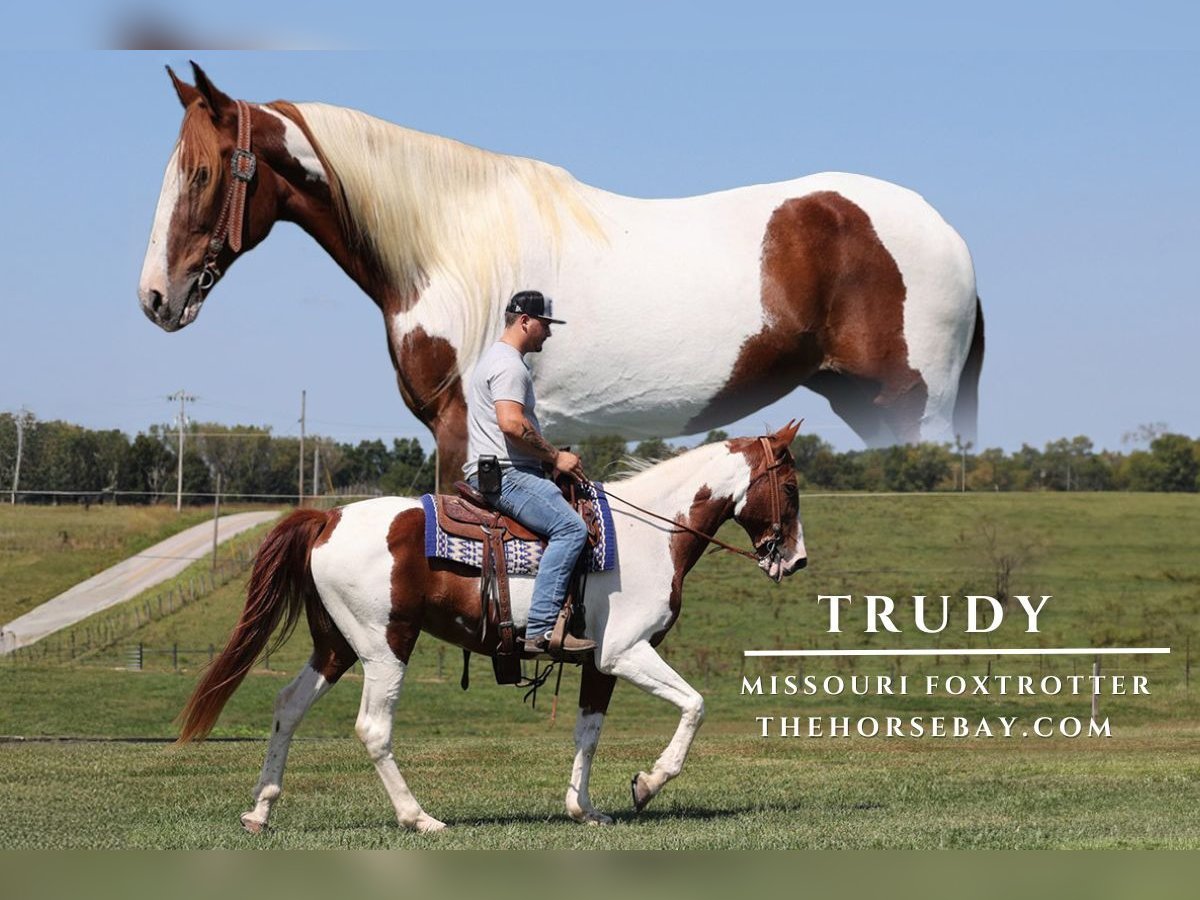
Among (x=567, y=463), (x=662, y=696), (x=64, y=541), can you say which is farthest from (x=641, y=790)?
(x=64, y=541)

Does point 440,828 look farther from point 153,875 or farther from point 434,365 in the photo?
point 153,875

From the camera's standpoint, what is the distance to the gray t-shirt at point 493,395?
22.6 feet

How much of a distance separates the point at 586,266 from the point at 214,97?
1.74m

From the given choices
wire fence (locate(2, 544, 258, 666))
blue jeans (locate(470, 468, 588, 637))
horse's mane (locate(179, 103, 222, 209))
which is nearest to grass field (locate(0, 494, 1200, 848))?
wire fence (locate(2, 544, 258, 666))

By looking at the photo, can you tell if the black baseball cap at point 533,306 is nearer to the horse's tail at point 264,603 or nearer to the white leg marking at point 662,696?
the horse's tail at point 264,603

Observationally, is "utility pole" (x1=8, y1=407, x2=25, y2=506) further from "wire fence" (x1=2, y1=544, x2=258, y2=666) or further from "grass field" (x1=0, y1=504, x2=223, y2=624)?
"wire fence" (x1=2, y1=544, x2=258, y2=666)

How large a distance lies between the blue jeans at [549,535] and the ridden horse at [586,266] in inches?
30.5

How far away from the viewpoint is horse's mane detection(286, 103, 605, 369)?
22.6 feet

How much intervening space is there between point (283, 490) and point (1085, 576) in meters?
17.9

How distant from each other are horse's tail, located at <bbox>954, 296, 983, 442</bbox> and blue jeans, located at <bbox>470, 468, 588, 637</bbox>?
1962mm

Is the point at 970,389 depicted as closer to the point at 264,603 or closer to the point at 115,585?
the point at 264,603

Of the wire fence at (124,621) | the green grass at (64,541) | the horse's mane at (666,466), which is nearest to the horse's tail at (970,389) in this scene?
the horse's mane at (666,466)

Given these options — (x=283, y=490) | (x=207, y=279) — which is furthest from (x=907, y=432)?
(x=283, y=490)

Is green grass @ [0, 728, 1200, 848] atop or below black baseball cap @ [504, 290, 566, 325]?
below
